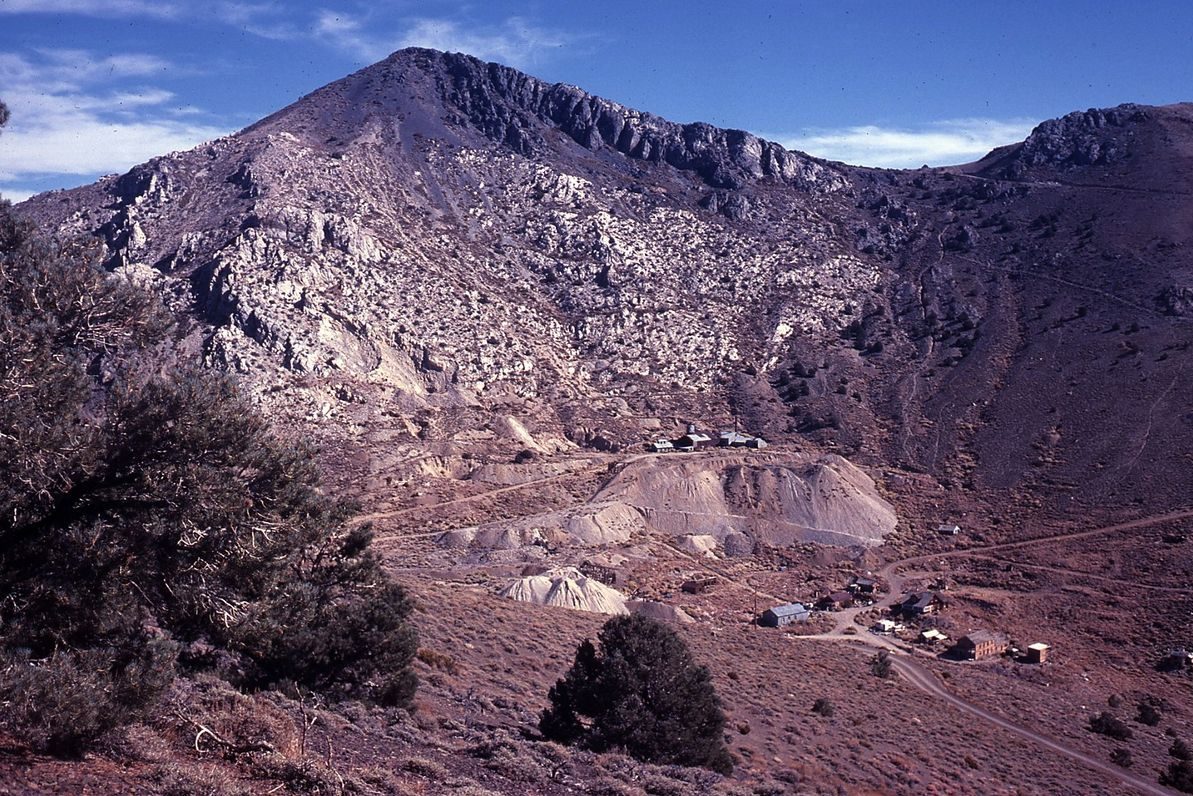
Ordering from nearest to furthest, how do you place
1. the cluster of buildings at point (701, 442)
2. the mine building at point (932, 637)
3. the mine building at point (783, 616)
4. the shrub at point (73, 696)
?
the shrub at point (73, 696) < the mine building at point (932, 637) < the mine building at point (783, 616) < the cluster of buildings at point (701, 442)

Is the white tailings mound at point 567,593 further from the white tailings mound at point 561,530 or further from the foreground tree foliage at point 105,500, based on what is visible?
the foreground tree foliage at point 105,500

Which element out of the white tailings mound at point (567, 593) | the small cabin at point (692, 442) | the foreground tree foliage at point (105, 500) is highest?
the foreground tree foliage at point (105, 500)

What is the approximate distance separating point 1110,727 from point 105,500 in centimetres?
2769

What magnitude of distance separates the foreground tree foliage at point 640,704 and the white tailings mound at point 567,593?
56.2ft

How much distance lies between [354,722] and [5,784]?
5.49 m

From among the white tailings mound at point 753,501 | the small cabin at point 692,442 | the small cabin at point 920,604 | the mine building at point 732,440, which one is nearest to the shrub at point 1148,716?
the small cabin at point 920,604

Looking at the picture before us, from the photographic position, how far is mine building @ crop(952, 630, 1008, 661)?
109ft

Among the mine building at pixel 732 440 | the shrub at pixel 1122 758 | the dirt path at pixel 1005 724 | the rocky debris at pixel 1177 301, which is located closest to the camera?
the dirt path at pixel 1005 724

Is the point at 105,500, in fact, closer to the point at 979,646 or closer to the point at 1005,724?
the point at 1005,724

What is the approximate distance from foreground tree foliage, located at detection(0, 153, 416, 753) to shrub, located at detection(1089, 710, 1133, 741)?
25.8 metres

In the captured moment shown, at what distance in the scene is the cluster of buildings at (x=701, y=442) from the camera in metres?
53.2

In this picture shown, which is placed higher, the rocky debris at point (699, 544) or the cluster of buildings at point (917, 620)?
the rocky debris at point (699, 544)

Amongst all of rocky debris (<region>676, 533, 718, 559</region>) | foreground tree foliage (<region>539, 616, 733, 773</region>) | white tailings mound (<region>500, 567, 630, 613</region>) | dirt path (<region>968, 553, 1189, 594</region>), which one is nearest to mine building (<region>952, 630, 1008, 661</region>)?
dirt path (<region>968, 553, 1189, 594</region>)

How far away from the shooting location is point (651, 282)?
73.2m
